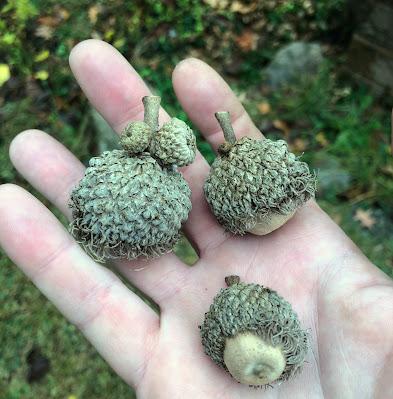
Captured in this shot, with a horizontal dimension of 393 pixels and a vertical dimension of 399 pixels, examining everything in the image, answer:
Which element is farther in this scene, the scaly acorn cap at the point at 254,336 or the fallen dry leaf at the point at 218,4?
the fallen dry leaf at the point at 218,4

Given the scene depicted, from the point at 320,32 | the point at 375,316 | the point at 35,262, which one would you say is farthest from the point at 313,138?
the point at 35,262

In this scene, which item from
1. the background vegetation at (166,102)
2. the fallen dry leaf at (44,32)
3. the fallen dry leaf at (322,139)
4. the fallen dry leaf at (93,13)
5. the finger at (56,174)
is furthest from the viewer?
the fallen dry leaf at (322,139)

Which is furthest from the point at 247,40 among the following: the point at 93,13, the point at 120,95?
the point at 120,95

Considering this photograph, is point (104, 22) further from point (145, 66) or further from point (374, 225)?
point (374, 225)

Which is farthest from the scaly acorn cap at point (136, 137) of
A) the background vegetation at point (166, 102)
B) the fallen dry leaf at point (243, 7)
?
the fallen dry leaf at point (243, 7)

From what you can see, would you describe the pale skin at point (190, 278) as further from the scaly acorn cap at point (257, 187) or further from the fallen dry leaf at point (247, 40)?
the fallen dry leaf at point (247, 40)

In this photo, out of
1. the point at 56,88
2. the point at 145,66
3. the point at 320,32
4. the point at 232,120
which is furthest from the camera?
the point at 320,32

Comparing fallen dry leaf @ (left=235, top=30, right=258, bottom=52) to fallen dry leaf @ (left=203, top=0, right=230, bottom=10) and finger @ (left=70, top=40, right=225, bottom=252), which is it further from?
finger @ (left=70, top=40, right=225, bottom=252)
